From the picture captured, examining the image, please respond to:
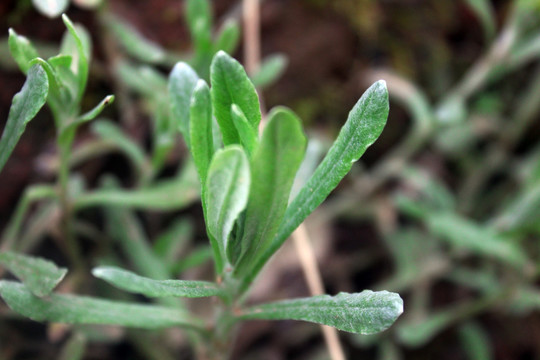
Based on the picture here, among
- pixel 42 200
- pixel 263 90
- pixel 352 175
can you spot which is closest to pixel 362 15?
pixel 263 90

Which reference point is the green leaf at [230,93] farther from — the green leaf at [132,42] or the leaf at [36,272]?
the green leaf at [132,42]

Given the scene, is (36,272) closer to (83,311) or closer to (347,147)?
(83,311)

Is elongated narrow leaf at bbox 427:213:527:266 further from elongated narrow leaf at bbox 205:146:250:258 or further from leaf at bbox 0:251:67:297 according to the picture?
leaf at bbox 0:251:67:297

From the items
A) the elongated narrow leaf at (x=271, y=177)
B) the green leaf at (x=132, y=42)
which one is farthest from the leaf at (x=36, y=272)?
the green leaf at (x=132, y=42)

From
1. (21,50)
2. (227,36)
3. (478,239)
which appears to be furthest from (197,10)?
(478,239)

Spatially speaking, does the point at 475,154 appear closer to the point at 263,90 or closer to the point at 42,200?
the point at 263,90

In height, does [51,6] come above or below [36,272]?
above

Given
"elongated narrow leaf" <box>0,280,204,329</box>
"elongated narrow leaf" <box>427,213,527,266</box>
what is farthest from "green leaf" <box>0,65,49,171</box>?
"elongated narrow leaf" <box>427,213,527,266</box>
